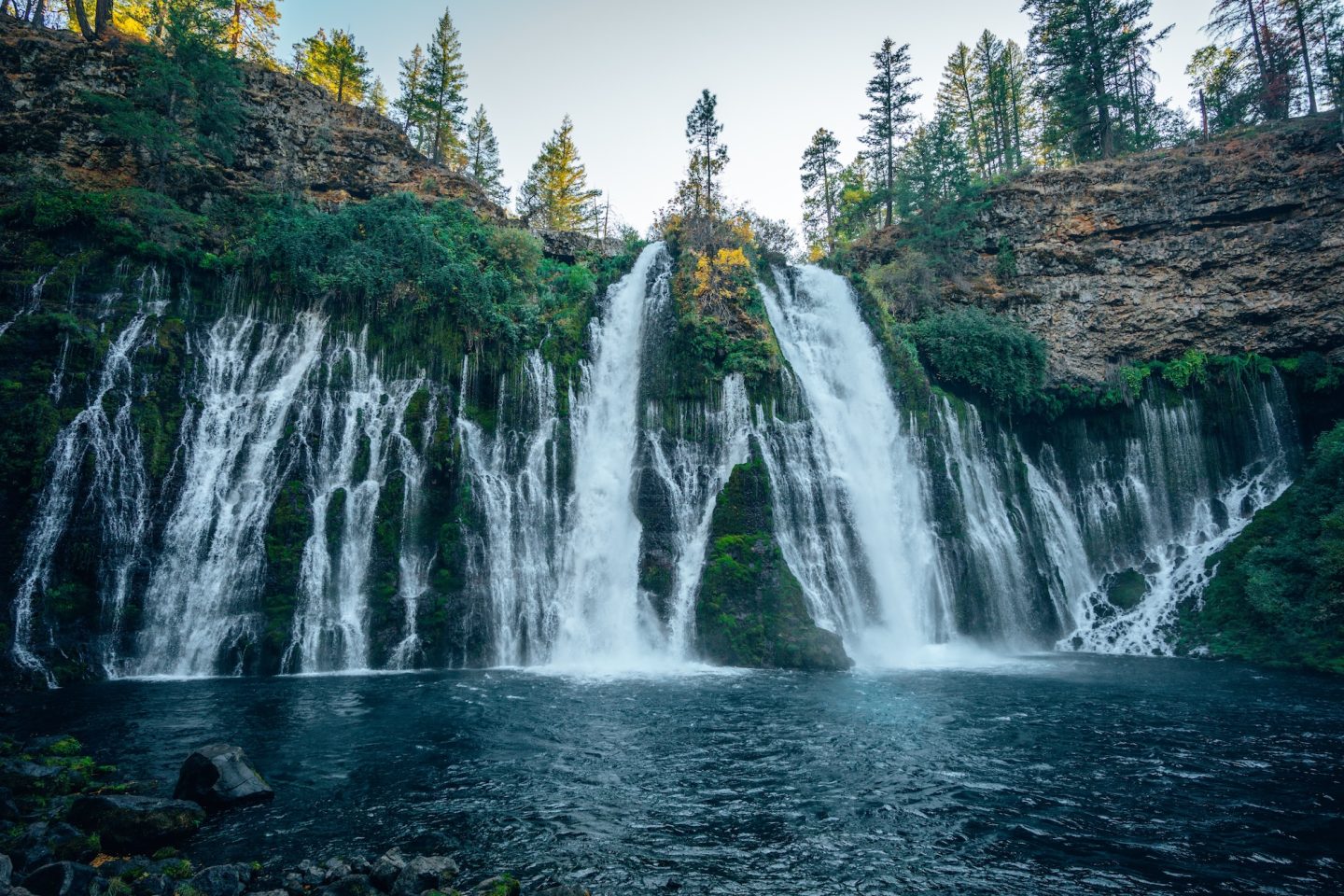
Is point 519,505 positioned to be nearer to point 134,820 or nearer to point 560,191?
point 134,820

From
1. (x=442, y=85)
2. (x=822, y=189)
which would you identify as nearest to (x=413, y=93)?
(x=442, y=85)

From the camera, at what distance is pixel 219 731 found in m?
10.0

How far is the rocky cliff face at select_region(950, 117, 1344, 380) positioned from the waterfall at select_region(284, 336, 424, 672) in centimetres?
2402

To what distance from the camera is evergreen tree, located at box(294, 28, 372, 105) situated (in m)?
40.1

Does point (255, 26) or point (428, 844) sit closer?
point (428, 844)

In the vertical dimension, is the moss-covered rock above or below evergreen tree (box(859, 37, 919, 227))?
below

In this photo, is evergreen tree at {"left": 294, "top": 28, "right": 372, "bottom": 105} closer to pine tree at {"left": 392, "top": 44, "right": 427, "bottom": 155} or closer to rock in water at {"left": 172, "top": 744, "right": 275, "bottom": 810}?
pine tree at {"left": 392, "top": 44, "right": 427, "bottom": 155}

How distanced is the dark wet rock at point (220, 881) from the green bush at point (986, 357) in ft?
84.2

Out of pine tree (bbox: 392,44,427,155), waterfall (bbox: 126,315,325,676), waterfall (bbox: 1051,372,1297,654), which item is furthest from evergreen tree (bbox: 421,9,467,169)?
waterfall (bbox: 1051,372,1297,654)

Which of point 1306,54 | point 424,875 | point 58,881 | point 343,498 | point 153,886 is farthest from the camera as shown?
point 1306,54

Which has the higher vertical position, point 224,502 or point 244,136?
point 244,136

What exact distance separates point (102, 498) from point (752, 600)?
1650 cm

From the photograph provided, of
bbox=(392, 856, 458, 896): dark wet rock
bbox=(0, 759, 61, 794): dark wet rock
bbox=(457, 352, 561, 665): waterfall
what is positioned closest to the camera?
bbox=(392, 856, 458, 896): dark wet rock

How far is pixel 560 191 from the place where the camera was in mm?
45719
